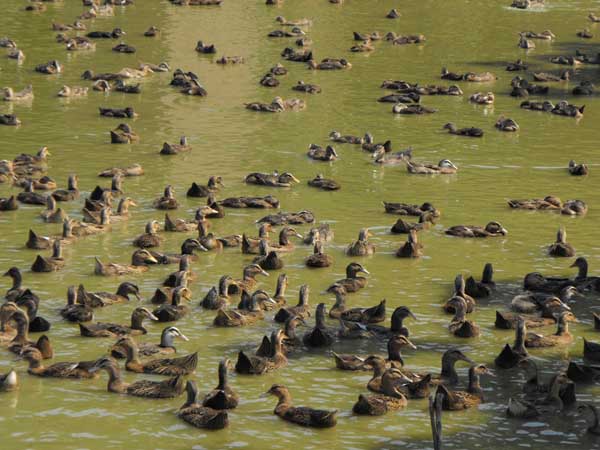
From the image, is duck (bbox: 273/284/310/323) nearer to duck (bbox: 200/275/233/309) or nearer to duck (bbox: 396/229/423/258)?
duck (bbox: 200/275/233/309)

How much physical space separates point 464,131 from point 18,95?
53.0 feet

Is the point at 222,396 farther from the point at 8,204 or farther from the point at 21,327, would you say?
the point at 8,204

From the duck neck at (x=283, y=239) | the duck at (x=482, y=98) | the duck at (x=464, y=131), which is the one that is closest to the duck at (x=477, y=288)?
the duck neck at (x=283, y=239)

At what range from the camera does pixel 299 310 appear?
2684 cm

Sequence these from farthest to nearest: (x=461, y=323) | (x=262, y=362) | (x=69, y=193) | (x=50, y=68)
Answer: (x=50, y=68) → (x=69, y=193) → (x=461, y=323) → (x=262, y=362)

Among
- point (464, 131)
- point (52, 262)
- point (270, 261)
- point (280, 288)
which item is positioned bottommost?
point (280, 288)

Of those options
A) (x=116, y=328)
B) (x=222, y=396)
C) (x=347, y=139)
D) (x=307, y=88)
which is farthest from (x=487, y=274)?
(x=307, y=88)

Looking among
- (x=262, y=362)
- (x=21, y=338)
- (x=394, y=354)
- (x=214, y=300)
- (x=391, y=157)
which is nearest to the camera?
(x=262, y=362)

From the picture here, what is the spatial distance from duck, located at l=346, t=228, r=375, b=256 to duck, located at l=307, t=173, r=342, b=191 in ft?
19.7

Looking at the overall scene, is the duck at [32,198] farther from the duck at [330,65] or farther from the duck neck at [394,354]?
the duck at [330,65]

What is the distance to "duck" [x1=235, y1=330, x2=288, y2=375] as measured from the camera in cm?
2369

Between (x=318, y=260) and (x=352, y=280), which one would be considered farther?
(x=318, y=260)

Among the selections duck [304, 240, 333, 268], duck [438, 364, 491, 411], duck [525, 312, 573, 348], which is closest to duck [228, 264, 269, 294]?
duck [304, 240, 333, 268]

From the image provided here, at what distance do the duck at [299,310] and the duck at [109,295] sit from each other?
3164 millimetres
